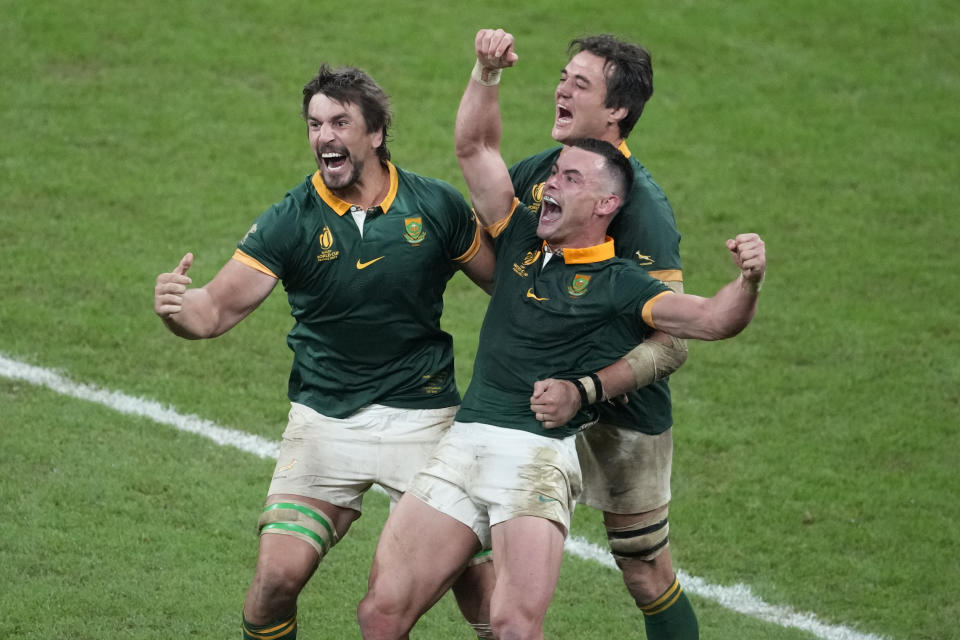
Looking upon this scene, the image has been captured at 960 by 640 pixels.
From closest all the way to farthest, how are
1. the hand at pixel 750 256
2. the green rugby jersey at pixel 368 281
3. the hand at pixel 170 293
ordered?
the hand at pixel 750 256 < the hand at pixel 170 293 < the green rugby jersey at pixel 368 281

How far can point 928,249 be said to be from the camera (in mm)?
10859

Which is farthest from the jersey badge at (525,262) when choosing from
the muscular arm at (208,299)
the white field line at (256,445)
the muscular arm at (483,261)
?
the white field line at (256,445)

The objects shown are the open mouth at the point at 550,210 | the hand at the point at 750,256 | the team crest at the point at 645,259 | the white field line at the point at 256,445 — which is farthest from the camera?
the white field line at the point at 256,445

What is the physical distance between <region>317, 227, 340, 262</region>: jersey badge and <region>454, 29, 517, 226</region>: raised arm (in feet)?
1.85

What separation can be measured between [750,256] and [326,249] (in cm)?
166

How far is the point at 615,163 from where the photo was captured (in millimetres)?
5426

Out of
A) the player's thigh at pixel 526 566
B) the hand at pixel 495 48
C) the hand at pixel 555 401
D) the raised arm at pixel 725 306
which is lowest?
the player's thigh at pixel 526 566

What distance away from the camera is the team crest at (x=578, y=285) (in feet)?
17.4

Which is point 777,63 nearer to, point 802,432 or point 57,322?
point 802,432

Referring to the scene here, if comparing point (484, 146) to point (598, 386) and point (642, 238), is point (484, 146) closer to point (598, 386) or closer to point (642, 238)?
point (642, 238)

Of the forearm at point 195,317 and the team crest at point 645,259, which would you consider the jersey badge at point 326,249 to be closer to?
the forearm at point 195,317

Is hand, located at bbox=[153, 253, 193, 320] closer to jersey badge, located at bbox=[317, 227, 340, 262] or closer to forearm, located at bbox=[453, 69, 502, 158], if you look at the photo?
jersey badge, located at bbox=[317, 227, 340, 262]

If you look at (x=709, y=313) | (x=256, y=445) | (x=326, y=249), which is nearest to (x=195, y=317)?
(x=326, y=249)

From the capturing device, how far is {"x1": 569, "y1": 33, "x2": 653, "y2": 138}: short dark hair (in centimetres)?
574
